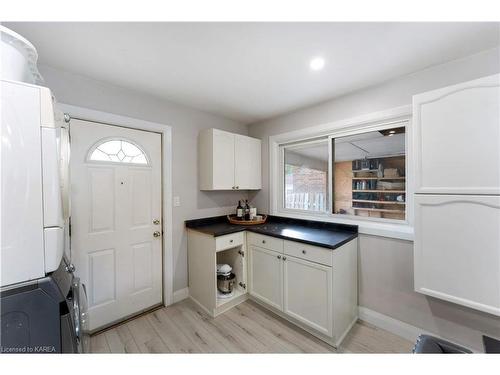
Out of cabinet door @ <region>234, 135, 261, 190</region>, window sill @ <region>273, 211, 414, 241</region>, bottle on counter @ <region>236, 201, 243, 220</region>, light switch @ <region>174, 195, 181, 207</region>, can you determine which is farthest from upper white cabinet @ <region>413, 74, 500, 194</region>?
light switch @ <region>174, 195, 181, 207</region>

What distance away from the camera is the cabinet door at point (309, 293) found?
1.61m

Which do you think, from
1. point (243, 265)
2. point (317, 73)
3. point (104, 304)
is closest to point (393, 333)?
point (243, 265)

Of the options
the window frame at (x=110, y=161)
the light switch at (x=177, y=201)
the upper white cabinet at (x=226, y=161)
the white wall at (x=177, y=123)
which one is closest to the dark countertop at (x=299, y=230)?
the white wall at (x=177, y=123)

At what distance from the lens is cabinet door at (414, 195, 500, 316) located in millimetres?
1150

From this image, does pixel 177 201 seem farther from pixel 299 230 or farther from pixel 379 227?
pixel 379 227

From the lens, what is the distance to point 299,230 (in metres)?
2.14

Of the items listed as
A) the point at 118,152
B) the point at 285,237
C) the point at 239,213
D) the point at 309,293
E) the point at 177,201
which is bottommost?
the point at 309,293

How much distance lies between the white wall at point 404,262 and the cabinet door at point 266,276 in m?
0.79

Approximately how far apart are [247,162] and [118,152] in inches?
56.2

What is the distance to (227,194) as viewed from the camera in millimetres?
2771

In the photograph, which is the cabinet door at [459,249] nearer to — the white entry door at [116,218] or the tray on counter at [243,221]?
the tray on counter at [243,221]

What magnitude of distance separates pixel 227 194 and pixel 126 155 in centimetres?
128

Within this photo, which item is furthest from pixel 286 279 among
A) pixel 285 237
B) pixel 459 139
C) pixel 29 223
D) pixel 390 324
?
pixel 29 223
